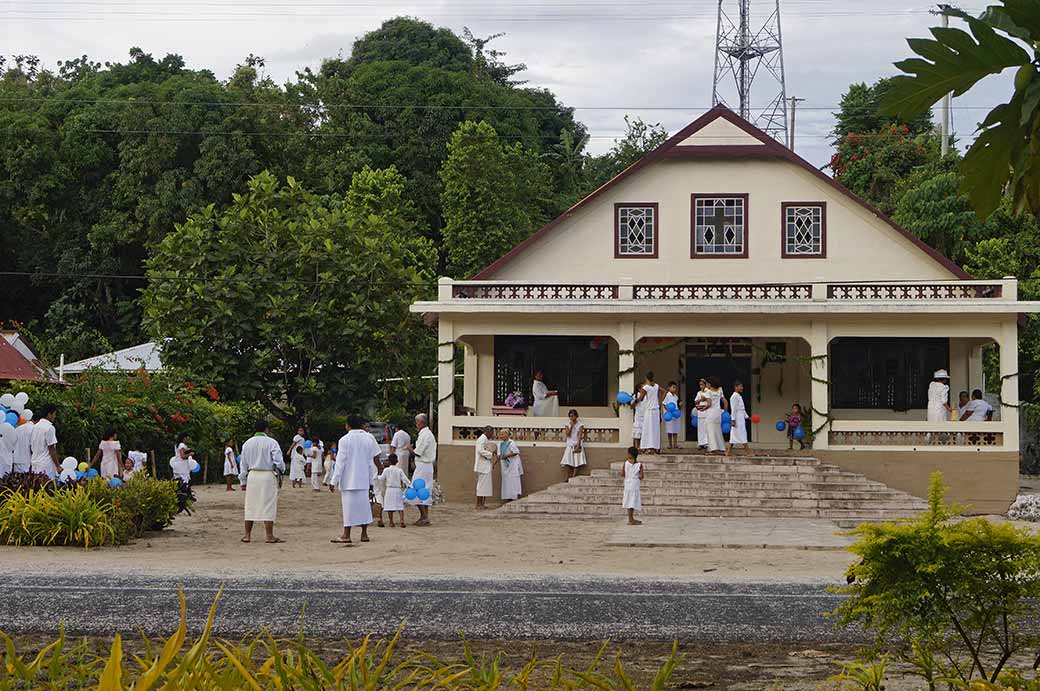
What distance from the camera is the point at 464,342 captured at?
86.1ft

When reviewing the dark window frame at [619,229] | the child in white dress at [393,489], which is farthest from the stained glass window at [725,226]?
the child in white dress at [393,489]

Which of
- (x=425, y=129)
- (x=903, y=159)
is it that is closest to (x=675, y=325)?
(x=903, y=159)

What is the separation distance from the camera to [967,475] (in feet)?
75.5

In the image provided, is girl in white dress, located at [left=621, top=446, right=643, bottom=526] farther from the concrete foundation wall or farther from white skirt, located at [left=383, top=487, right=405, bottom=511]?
the concrete foundation wall

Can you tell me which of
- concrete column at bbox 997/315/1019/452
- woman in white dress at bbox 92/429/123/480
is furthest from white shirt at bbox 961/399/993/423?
woman in white dress at bbox 92/429/123/480

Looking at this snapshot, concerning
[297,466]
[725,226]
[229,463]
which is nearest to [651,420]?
[725,226]

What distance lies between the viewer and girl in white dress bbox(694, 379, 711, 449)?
76.7ft

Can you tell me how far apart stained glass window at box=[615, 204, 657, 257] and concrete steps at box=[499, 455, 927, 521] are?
15.3 ft

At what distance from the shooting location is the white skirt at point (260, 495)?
16.5m

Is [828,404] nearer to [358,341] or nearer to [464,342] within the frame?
[464,342]

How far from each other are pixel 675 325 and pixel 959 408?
18.0 feet

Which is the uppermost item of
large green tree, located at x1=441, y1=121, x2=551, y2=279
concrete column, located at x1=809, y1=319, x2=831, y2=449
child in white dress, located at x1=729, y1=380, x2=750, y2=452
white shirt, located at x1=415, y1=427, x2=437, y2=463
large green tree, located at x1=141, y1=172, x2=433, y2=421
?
large green tree, located at x1=441, y1=121, x2=551, y2=279

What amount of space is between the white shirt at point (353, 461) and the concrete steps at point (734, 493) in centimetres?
577

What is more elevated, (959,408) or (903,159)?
(903,159)
